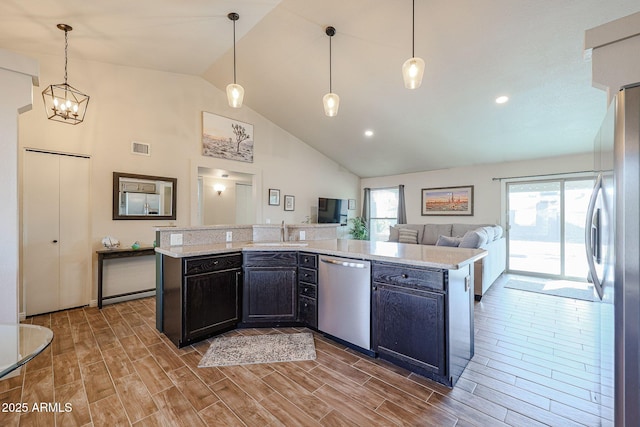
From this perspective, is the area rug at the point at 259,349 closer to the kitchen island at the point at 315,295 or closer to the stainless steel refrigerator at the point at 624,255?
the kitchen island at the point at 315,295

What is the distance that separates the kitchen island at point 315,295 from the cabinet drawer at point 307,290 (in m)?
0.01

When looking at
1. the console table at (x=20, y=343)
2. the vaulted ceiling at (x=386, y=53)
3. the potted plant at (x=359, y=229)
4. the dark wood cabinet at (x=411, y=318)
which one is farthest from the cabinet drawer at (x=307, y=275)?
the potted plant at (x=359, y=229)

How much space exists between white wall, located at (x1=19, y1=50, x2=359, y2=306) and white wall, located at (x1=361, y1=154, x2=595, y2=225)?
12.6 ft

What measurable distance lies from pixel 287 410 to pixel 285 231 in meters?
1.97

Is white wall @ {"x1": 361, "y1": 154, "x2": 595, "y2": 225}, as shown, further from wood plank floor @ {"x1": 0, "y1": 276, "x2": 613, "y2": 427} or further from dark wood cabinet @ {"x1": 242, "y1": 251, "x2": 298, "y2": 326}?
dark wood cabinet @ {"x1": 242, "y1": 251, "x2": 298, "y2": 326}

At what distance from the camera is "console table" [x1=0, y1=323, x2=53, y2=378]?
1.05 m

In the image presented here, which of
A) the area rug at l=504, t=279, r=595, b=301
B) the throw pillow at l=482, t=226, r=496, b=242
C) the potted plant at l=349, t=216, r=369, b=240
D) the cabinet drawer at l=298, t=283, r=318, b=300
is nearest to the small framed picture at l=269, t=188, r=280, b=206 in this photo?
the potted plant at l=349, t=216, r=369, b=240

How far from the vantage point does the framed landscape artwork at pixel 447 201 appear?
6062 millimetres

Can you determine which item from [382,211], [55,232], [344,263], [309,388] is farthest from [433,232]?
[55,232]

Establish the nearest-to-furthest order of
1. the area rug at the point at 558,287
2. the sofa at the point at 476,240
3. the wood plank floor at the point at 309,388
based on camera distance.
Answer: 1. the wood plank floor at the point at 309,388
2. the sofa at the point at 476,240
3. the area rug at the point at 558,287

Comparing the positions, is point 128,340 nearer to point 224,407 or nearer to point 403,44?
point 224,407

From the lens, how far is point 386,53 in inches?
133

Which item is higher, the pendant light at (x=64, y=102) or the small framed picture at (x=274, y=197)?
the pendant light at (x=64, y=102)

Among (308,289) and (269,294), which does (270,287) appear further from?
(308,289)
